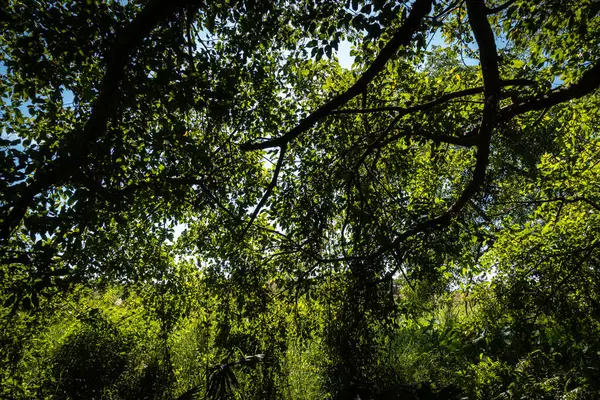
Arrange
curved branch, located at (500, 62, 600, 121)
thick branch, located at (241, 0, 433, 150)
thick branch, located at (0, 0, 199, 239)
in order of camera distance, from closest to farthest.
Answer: thick branch, located at (0, 0, 199, 239) → thick branch, located at (241, 0, 433, 150) → curved branch, located at (500, 62, 600, 121)

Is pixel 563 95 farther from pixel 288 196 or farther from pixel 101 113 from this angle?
pixel 101 113

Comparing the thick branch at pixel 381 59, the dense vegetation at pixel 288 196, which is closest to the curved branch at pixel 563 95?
the dense vegetation at pixel 288 196

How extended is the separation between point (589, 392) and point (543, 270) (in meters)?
1.52

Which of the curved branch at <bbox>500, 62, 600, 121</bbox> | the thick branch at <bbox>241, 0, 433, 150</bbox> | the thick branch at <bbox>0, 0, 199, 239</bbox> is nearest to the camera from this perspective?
the thick branch at <bbox>0, 0, 199, 239</bbox>

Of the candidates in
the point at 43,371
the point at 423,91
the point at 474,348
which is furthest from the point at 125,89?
the point at 474,348

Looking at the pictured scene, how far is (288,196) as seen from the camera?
12.6 feet

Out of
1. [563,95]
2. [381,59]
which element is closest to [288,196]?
[381,59]

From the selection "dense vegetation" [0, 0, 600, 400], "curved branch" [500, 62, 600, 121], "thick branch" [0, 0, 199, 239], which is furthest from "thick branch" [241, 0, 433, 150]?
"curved branch" [500, 62, 600, 121]

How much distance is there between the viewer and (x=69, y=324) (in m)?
6.47

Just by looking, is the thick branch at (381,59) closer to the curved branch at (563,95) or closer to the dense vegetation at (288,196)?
the dense vegetation at (288,196)

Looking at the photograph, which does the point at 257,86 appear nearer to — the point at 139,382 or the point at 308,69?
the point at 308,69

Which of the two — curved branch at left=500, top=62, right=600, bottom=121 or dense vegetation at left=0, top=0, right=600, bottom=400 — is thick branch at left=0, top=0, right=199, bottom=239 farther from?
curved branch at left=500, top=62, right=600, bottom=121

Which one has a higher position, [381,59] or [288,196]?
[381,59]

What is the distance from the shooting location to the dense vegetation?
269 centimetres
